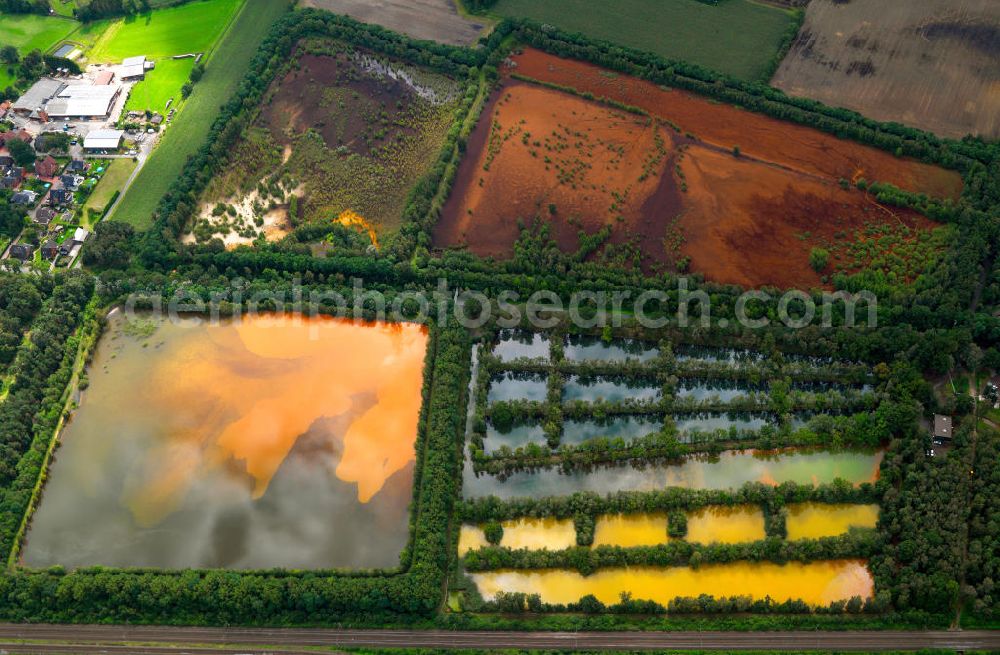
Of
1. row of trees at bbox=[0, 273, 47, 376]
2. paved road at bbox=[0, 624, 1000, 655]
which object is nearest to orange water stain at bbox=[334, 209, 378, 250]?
row of trees at bbox=[0, 273, 47, 376]

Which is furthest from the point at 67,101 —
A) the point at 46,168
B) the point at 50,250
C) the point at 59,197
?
the point at 50,250

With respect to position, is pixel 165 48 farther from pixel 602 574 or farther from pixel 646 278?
pixel 602 574

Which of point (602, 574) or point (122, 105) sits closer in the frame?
point (602, 574)

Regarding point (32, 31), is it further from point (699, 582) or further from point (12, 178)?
point (699, 582)

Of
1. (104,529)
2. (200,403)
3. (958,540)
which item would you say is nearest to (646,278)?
(958,540)

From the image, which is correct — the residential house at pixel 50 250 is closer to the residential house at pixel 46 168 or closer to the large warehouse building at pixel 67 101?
the residential house at pixel 46 168
